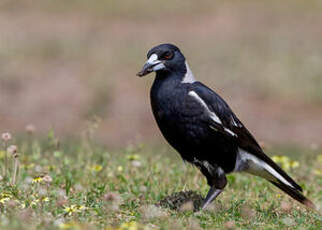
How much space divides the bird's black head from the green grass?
1043 millimetres

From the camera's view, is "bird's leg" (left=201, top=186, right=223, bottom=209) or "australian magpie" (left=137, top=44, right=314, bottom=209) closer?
"australian magpie" (left=137, top=44, right=314, bottom=209)

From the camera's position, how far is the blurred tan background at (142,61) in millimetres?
13539

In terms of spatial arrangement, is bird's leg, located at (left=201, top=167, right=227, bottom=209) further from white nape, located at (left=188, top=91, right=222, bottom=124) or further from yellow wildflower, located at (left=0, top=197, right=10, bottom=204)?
yellow wildflower, located at (left=0, top=197, right=10, bottom=204)

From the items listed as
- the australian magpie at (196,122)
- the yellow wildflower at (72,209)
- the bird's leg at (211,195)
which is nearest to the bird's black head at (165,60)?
the australian magpie at (196,122)

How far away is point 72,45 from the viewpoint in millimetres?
17250

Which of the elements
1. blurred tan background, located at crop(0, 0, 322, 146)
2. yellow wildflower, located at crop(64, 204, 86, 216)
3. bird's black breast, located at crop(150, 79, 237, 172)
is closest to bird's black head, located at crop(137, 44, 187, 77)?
bird's black breast, located at crop(150, 79, 237, 172)

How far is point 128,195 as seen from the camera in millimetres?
6000

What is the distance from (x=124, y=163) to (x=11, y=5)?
47.5 ft

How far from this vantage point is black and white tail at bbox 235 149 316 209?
6.13 metres

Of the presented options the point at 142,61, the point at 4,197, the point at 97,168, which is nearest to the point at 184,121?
the point at 4,197

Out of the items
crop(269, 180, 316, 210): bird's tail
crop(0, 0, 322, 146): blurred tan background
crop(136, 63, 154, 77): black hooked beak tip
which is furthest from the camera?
crop(0, 0, 322, 146): blurred tan background

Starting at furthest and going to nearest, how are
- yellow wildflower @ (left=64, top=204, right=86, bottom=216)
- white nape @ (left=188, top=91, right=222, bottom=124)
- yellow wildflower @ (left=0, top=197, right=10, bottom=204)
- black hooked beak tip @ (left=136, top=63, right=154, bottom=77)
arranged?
white nape @ (left=188, top=91, right=222, bottom=124)
black hooked beak tip @ (left=136, top=63, right=154, bottom=77)
yellow wildflower @ (left=0, top=197, right=10, bottom=204)
yellow wildflower @ (left=64, top=204, right=86, bottom=216)

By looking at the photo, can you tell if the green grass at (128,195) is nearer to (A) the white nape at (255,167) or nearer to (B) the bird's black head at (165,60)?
(A) the white nape at (255,167)

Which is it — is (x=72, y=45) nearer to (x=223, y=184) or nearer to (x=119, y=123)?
(x=119, y=123)
